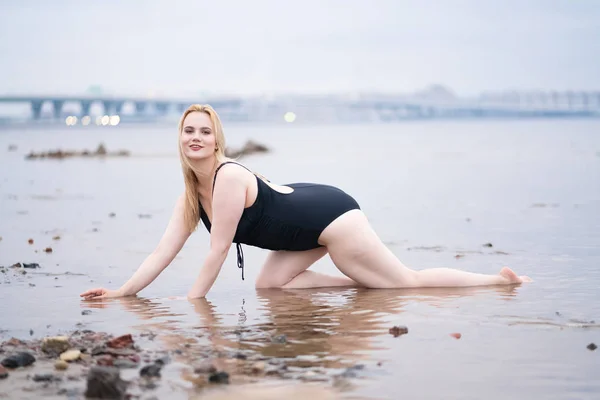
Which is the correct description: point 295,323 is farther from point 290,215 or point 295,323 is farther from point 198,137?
point 198,137

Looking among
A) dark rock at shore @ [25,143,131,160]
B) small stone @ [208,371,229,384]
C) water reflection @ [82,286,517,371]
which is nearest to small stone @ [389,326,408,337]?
water reflection @ [82,286,517,371]

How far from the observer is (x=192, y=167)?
235 inches

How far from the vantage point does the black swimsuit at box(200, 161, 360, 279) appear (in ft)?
20.1

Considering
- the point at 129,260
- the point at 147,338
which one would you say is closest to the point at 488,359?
the point at 147,338

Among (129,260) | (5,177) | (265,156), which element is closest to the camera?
(129,260)

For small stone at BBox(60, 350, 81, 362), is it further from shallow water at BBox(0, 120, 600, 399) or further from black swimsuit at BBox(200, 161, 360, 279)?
black swimsuit at BBox(200, 161, 360, 279)

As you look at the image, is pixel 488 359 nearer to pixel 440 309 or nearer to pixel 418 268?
pixel 440 309

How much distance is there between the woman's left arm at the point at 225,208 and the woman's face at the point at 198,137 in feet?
0.50

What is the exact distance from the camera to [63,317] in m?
5.78

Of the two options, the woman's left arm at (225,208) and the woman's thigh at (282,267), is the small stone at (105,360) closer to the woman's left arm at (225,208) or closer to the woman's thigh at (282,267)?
the woman's left arm at (225,208)

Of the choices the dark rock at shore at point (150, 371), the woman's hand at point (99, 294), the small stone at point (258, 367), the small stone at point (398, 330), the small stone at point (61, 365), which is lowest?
the small stone at point (398, 330)

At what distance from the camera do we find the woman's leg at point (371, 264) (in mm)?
6293

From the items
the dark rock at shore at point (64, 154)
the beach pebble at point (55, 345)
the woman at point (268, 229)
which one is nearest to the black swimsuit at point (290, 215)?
the woman at point (268, 229)

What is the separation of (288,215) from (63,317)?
4.72ft
